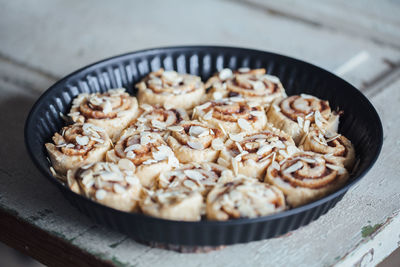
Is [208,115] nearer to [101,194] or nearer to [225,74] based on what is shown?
[225,74]

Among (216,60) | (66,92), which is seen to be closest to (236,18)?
(216,60)

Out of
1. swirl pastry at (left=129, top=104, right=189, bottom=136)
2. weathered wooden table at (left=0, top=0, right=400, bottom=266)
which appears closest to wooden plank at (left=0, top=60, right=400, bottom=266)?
weathered wooden table at (left=0, top=0, right=400, bottom=266)

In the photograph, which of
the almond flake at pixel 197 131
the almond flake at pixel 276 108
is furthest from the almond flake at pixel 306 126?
the almond flake at pixel 197 131

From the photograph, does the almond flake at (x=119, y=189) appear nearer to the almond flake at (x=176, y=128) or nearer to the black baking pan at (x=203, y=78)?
the black baking pan at (x=203, y=78)

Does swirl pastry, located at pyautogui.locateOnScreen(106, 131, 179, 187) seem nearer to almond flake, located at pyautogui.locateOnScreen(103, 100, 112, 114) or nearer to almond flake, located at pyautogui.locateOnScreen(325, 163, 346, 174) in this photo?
almond flake, located at pyautogui.locateOnScreen(103, 100, 112, 114)

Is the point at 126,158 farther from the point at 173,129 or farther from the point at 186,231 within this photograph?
the point at 186,231

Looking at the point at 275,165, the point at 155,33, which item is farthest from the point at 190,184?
the point at 155,33

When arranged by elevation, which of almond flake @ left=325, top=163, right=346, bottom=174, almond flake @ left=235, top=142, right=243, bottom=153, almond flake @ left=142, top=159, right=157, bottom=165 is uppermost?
almond flake @ left=325, top=163, right=346, bottom=174

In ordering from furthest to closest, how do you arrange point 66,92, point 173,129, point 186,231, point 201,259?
point 66,92 < point 173,129 < point 201,259 < point 186,231
